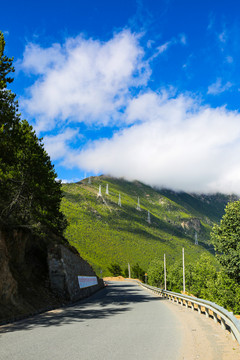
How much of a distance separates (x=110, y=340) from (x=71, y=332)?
229 centimetres

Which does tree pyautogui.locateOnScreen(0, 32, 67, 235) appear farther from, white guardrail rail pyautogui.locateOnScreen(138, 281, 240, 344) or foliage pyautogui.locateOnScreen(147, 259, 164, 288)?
foliage pyautogui.locateOnScreen(147, 259, 164, 288)

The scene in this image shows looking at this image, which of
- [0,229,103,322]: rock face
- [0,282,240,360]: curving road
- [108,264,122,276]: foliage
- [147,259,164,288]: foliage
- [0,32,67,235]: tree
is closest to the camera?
[0,282,240,360]: curving road

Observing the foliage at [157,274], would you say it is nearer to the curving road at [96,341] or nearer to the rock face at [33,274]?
the rock face at [33,274]

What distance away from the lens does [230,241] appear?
3084 centimetres

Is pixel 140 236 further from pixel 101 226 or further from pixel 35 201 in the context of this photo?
pixel 35 201

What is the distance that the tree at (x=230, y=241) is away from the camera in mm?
29909

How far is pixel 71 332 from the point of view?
11.3 meters

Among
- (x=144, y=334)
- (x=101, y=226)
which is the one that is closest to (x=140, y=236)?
(x=101, y=226)

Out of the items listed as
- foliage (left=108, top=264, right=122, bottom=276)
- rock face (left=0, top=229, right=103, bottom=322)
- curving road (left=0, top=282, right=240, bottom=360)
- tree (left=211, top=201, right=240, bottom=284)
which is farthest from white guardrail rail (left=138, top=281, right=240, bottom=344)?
foliage (left=108, top=264, right=122, bottom=276)

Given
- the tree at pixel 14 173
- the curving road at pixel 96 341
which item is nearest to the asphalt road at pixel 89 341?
the curving road at pixel 96 341

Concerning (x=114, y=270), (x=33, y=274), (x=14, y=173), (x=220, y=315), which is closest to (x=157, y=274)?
(x=114, y=270)

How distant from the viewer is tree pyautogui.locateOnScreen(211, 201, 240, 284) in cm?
2991

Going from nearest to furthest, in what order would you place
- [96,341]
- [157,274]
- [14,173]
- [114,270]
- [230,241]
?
[96,341]
[14,173]
[230,241]
[157,274]
[114,270]

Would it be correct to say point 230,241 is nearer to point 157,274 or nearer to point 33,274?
point 33,274
